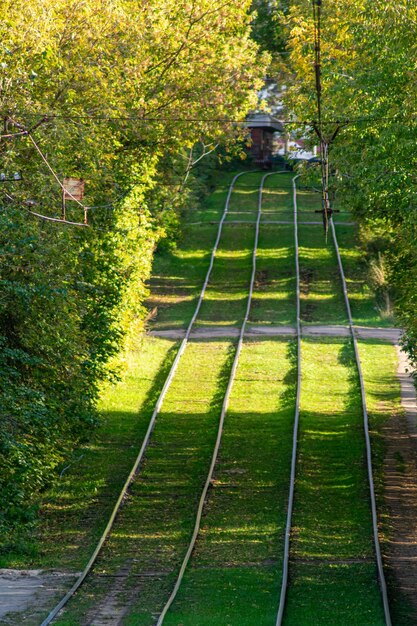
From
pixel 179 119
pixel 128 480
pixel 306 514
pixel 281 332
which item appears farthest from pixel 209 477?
pixel 281 332

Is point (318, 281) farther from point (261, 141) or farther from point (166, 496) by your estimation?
point (261, 141)

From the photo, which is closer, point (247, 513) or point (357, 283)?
point (247, 513)

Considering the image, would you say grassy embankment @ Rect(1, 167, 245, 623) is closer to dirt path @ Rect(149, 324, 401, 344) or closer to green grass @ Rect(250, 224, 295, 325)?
dirt path @ Rect(149, 324, 401, 344)

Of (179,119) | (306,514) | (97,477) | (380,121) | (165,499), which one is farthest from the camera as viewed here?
(179,119)

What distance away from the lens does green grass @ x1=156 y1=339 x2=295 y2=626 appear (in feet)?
46.3

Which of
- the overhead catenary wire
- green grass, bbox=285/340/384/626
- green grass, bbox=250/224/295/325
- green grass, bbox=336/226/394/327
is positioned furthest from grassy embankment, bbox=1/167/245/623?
the overhead catenary wire

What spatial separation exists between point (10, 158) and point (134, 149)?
892 cm

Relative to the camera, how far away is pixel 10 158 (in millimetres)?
17094

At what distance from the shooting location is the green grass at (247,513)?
555 inches

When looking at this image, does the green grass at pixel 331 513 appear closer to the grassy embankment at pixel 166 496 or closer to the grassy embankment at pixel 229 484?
the grassy embankment at pixel 229 484

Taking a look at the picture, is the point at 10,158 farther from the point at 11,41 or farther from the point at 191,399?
the point at 191,399

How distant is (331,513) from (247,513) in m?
1.46

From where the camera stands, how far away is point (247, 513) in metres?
18.6

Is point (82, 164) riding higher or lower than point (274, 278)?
higher
